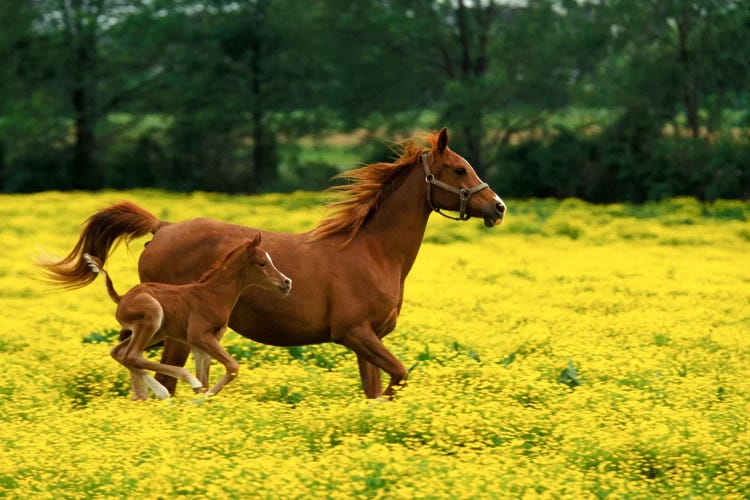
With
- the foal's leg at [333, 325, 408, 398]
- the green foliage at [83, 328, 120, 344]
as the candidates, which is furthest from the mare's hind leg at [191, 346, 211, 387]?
the green foliage at [83, 328, 120, 344]

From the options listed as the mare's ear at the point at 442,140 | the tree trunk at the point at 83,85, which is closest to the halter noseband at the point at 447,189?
the mare's ear at the point at 442,140

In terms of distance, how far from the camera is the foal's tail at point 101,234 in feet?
35.1

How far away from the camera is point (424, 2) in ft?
138

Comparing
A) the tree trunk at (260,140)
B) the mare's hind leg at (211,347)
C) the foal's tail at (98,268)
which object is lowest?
the tree trunk at (260,140)

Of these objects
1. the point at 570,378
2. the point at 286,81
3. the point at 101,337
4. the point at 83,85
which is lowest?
the point at 101,337

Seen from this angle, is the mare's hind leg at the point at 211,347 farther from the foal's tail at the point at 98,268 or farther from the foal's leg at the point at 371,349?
the foal's leg at the point at 371,349

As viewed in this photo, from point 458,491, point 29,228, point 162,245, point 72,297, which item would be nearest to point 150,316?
point 162,245

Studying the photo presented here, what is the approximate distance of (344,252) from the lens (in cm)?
1041

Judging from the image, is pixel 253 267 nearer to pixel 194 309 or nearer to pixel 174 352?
pixel 194 309

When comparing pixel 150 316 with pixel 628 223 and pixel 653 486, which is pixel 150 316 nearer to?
pixel 653 486

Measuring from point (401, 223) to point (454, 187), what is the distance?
0.54 metres

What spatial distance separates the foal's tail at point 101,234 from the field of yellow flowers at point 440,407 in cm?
38

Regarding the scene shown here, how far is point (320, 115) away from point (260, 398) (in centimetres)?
3265

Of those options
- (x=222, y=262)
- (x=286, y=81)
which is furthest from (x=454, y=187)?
(x=286, y=81)
